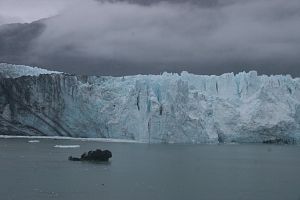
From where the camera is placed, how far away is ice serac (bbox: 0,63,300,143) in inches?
2228

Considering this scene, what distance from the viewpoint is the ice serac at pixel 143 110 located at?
5659cm

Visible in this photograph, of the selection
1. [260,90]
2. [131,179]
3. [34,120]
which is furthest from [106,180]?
[260,90]

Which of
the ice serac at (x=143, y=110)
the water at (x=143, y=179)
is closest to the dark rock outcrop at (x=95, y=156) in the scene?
the water at (x=143, y=179)

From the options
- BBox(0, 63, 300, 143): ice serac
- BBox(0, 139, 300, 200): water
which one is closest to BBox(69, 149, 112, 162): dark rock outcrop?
BBox(0, 139, 300, 200): water

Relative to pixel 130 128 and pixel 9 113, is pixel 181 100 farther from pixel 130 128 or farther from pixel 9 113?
pixel 9 113

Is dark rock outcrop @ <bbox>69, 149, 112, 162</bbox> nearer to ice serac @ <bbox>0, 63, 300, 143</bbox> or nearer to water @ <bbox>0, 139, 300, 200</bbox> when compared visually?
water @ <bbox>0, 139, 300, 200</bbox>

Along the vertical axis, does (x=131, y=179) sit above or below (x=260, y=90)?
below

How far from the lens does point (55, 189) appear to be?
2141 cm

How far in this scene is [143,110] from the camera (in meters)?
56.8

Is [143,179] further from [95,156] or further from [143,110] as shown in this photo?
[143,110]

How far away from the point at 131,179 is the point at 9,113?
115 feet

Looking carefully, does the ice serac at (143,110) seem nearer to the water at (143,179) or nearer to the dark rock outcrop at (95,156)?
the water at (143,179)

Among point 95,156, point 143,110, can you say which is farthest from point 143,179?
point 143,110

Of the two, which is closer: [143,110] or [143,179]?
[143,179]
